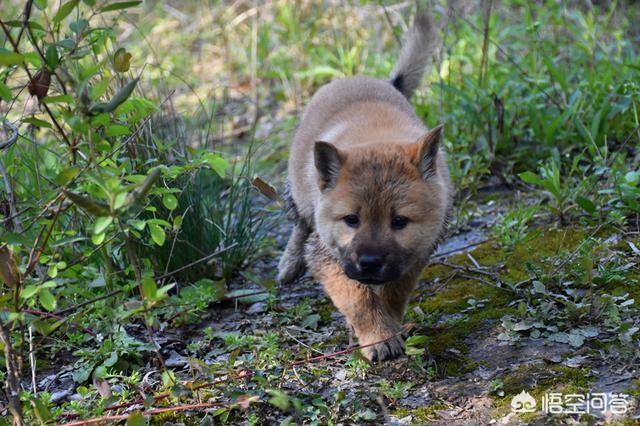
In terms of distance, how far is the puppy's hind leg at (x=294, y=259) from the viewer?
17.1 ft

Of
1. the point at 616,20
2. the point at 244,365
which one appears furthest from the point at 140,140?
the point at 616,20

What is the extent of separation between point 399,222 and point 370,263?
333 mm

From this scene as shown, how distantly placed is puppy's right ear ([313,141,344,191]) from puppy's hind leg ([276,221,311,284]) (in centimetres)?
113

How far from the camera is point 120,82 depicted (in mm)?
4977

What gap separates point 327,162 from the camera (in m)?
4.02

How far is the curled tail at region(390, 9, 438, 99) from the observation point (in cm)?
590

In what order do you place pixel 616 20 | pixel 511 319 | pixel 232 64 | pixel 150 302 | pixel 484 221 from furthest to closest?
pixel 232 64
pixel 616 20
pixel 484 221
pixel 511 319
pixel 150 302

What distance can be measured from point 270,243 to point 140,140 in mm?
1252

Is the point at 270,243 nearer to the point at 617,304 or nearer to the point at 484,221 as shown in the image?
the point at 484,221

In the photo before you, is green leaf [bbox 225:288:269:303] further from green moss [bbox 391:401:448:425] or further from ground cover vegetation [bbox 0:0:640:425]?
green moss [bbox 391:401:448:425]

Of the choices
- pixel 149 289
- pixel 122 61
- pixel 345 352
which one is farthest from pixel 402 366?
pixel 122 61

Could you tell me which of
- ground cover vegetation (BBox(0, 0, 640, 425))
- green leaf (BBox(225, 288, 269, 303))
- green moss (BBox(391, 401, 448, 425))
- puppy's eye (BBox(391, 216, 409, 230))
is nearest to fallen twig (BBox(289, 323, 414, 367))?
ground cover vegetation (BBox(0, 0, 640, 425))

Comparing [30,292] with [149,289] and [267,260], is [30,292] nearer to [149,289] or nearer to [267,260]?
[149,289]

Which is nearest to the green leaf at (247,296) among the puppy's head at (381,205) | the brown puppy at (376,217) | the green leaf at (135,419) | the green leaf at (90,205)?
the brown puppy at (376,217)
